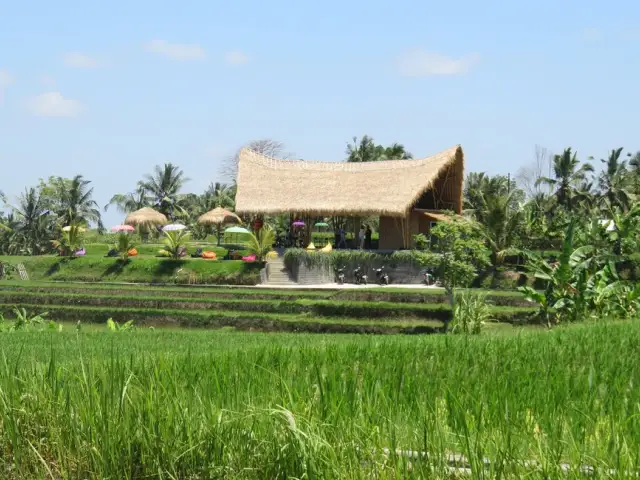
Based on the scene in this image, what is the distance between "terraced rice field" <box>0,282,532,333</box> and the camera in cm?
1636

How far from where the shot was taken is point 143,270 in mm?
26812

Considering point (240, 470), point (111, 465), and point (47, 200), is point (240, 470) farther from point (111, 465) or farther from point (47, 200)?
point (47, 200)

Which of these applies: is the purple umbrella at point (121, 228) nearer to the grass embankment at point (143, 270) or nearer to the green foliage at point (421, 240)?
the grass embankment at point (143, 270)

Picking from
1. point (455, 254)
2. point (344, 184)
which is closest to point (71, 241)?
point (344, 184)

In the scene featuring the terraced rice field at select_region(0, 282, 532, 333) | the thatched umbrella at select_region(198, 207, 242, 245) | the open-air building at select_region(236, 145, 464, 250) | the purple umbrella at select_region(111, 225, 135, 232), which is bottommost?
the terraced rice field at select_region(0, 282, 532, 333)

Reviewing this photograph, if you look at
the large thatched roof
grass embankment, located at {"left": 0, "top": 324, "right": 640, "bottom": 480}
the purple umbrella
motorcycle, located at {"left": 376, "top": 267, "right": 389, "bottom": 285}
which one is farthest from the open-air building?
grass embankment, located at {"left": 0, "top": 324, "right": 640, "bottom": 480}

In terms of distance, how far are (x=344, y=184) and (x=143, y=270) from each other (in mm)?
7160

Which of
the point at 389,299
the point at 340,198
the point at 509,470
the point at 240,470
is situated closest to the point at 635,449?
the point at 509,470

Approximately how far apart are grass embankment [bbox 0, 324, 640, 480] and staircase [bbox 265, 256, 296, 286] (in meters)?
19.9

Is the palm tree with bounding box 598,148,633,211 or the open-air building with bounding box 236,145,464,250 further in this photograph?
the palm tree with bounding box 598,148,633,211

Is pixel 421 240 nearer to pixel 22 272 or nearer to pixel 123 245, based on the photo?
pixel 123 245

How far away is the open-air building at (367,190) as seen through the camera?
26859 millimetres

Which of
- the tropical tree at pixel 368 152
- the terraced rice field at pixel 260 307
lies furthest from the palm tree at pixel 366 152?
the terraced rice field at pixel 260 307

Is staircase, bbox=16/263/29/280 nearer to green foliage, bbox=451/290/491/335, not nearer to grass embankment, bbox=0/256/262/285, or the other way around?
grass embankment, bbox=0/256/262/285
